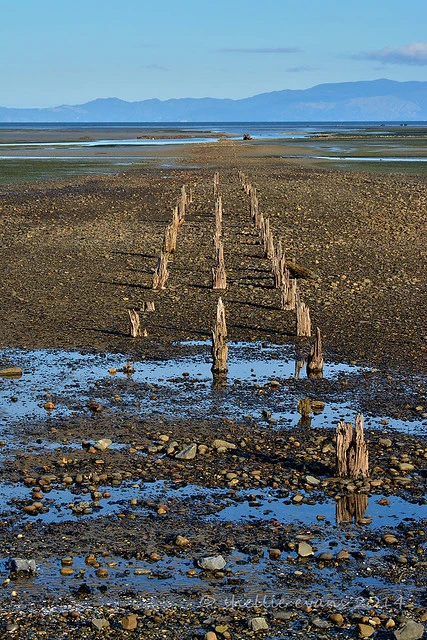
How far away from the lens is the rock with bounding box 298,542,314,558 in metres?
8.03

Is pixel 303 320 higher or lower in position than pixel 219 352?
higher

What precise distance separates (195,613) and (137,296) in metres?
13.0

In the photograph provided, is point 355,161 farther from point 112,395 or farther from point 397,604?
point 397,604

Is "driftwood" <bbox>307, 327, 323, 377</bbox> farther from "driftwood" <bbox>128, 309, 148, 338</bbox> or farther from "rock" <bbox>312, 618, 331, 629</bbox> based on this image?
"rock" <bbox>312, 618, 331, 629</bbox>

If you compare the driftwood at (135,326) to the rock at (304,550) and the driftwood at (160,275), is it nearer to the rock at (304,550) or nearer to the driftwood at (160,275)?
the driftwood at (160,275)

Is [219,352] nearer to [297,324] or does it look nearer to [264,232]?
[297,324]

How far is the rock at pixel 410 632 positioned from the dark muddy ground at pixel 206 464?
0.35ft

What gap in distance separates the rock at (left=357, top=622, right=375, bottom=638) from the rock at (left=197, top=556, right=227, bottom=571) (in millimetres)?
1361

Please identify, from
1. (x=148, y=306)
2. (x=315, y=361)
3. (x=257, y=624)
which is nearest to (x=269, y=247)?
(x=148, y=306)

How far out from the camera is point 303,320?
642 inches

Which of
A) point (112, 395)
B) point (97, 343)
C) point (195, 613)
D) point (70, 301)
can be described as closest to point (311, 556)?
point (195, 613)

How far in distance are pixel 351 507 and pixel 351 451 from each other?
0.74 metres

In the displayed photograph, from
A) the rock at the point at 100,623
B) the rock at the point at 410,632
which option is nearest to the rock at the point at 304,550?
the rock at the point at 410,632

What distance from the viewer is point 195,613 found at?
7.05 meters
